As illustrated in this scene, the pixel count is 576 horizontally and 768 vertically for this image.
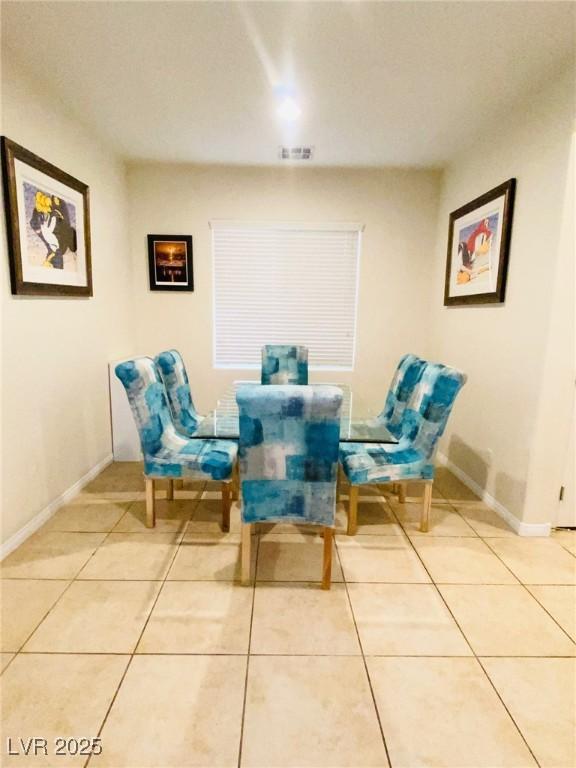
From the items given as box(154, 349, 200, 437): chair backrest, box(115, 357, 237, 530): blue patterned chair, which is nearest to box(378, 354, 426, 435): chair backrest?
box(115, 357, 237, 530): blue patterned chair

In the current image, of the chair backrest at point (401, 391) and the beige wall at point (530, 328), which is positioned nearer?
the beige wall at point (530, 328)

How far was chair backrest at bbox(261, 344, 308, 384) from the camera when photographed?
3195 millimetres

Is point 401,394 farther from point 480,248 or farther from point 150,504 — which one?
point 150,504

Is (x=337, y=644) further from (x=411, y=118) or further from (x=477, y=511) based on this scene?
(x=411, y=118)

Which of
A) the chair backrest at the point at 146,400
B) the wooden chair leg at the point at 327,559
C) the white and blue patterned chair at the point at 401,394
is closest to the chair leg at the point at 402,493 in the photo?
the white and blue patterned chair at the point at 401,394

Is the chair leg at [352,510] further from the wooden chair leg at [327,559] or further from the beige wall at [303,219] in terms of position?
the beige wall at [303,219]

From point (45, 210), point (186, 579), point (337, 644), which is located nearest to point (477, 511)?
point (337, 644)

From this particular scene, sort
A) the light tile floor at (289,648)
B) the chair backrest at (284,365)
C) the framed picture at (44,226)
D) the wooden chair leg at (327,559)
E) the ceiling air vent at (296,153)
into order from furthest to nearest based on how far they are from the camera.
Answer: the chair backrest at (284,365) < the ceiling air vent at (296,153) < the framed picture at (44,226) < the wooden chair leg at (327,559) < the light tile floor at (289,648)

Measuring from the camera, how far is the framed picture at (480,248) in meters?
2.46

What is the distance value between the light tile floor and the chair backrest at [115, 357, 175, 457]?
563 millimetres

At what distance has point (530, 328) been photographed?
2.23m

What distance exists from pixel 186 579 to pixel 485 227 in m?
2.95

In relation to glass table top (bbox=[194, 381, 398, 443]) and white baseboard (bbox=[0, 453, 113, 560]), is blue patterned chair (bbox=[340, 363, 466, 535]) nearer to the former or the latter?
glass table top (bbox=[194, 381, 398, 443])

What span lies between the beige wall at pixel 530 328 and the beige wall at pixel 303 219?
779mm
